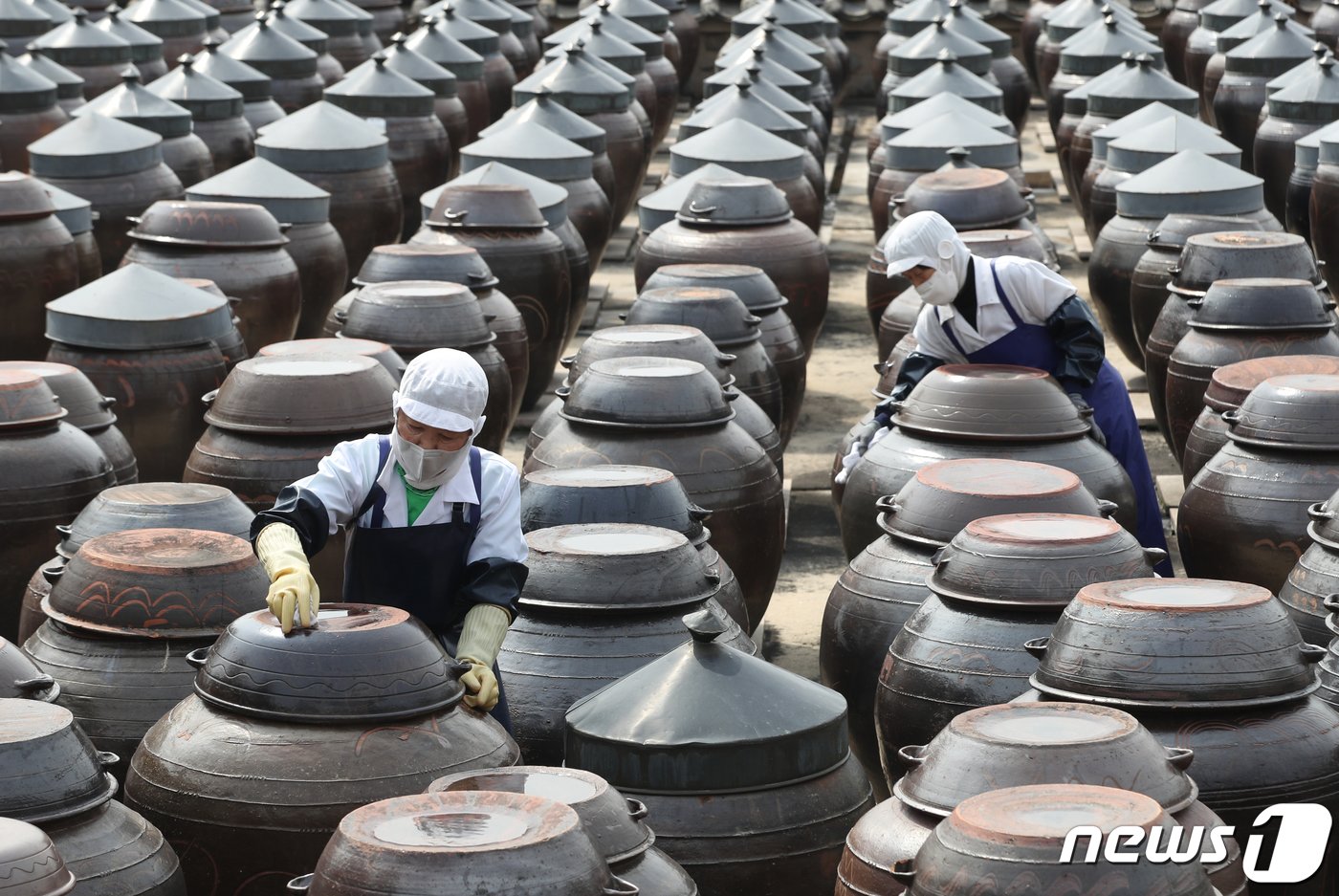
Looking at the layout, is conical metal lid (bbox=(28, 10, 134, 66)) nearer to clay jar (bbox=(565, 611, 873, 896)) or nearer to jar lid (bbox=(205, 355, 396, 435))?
jar lid (bbox=(205, 355, 396, 435))

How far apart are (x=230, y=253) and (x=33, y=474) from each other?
309 centimetres

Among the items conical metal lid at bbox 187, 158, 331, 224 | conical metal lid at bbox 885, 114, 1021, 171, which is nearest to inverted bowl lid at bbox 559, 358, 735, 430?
conical metal lid at bbox 187, 158, 331, 224

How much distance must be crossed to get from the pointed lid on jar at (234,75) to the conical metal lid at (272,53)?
0.92 meters

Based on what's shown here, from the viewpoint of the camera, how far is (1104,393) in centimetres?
743

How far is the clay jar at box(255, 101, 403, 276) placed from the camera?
12.2 metres

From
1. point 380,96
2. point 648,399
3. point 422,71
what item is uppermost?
point 648,399

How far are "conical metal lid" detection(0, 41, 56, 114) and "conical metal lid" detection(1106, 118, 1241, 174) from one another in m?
6.06

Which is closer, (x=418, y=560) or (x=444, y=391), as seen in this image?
(x=444, y=391)

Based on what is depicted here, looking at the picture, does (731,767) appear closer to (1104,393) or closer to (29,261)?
(1104,393)

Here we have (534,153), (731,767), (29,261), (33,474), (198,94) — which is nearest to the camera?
(731,767)

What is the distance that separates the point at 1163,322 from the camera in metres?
→ 9.58

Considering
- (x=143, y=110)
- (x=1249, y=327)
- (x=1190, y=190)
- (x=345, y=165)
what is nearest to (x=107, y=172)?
(x=345, y=165)

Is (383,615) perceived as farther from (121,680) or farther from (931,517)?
(931,517)

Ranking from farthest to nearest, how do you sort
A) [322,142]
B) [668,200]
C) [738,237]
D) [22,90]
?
[22,90]
[322,142]
[668,200]
[738,237]
